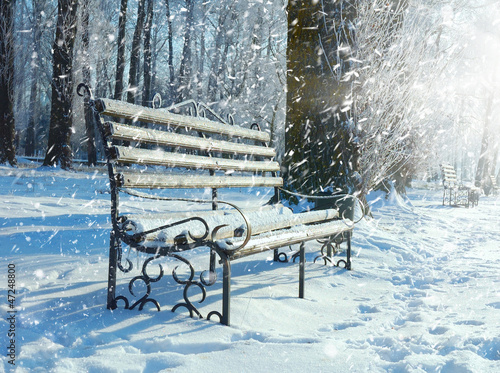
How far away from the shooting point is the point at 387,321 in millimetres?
2697

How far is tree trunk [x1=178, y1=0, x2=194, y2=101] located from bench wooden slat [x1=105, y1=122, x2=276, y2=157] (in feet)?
55.6

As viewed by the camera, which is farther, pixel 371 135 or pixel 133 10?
pixel 133 10

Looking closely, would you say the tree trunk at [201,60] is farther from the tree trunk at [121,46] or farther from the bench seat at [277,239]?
the bench seat at [277,239]

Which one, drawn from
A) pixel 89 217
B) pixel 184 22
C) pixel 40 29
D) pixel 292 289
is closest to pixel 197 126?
pixel 292 289

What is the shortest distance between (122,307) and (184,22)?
19.1m

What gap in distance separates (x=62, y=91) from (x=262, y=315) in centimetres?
1175

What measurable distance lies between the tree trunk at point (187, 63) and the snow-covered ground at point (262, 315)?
1600cm

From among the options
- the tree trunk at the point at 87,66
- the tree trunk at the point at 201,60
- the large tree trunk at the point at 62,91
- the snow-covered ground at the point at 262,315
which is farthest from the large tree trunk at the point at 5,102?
the tree trunk at the point at 201,60

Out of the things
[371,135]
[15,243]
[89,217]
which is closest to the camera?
[15,243]

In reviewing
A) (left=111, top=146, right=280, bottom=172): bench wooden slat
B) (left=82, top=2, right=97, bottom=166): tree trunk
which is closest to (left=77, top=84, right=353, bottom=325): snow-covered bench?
(left=111, top=146, right=280, bottom=172): bench wooden slat

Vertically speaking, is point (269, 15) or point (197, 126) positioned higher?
point (269, 15)

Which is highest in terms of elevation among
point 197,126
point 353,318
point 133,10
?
point 133,10

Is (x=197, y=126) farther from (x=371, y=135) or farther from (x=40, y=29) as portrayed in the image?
(x=40, y=29)

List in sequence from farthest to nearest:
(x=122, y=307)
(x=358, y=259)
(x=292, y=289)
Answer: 1. (x=358, y=259)
2. (x=292, y=289)
3. (x=122, y=307)
